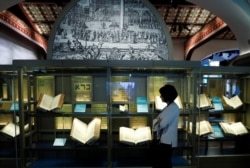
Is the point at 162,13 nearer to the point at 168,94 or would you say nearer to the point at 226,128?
the point at 226,128

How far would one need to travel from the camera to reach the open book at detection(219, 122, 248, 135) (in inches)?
154

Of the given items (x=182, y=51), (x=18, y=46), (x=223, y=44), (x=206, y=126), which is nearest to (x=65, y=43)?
(x=206, y=126)

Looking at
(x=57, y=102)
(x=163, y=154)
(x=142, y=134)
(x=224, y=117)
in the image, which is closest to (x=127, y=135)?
(x=142, y=134)

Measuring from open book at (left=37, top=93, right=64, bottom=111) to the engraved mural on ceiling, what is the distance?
26.1 inches

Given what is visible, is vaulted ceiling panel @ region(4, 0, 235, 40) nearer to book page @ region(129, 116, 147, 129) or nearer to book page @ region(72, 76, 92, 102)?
book page @ region(72, 76, 92, 102)

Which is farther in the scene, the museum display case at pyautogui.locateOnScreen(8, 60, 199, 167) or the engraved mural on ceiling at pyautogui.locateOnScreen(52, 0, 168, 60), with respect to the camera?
the engraved mural on ceiling at pyautogui.locateOnScreen(52, 0, 168, 60)

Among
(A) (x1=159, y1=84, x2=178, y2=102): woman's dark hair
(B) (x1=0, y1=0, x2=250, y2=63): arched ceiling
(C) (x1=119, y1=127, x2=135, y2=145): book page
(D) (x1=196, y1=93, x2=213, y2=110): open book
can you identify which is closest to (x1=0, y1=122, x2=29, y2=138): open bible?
(C) (x1=119, y1=127, x2=135, y2=145): book page

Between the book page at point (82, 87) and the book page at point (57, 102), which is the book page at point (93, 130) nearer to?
the book page at point (82, 87)

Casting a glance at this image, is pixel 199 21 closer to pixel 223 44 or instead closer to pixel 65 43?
pixel 223 44

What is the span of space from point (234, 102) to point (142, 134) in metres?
1.67

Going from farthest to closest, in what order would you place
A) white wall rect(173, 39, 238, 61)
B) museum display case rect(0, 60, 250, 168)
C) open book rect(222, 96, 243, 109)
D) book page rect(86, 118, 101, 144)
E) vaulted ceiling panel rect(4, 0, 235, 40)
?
white wall rect(173, 39, 238, 61) → vaulted ceiling panel rect(4, 0, 235, 40) → open book rect(222, 96, 243, 109) → museum display case rect(0, 60, 250, 168) → book page rect(86, 118, 101, 144)

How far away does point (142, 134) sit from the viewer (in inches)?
143

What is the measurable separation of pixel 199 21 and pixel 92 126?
571cm

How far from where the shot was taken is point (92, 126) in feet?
11.6
